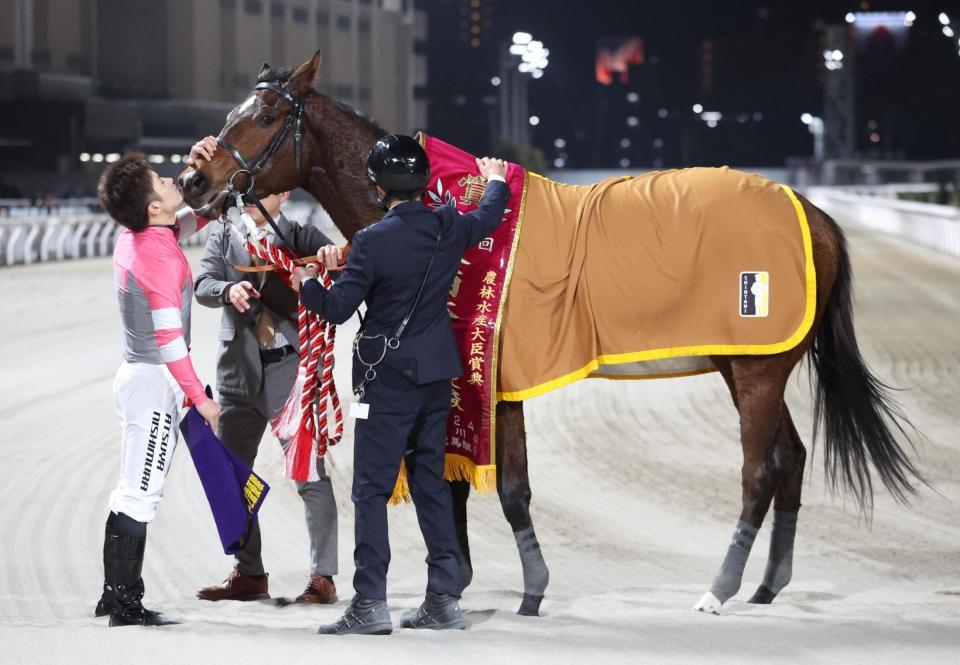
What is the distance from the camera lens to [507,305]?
3.90 meters

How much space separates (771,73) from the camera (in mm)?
50406

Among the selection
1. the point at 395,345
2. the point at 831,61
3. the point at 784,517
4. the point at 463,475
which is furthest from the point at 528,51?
the point at 395,345

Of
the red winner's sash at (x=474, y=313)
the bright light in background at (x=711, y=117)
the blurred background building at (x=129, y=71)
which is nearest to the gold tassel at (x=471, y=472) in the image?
the red winner's sash at (x=474, y=313)

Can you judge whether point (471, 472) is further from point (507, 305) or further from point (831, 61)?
point (831, 61)

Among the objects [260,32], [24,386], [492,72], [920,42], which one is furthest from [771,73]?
[24,386]

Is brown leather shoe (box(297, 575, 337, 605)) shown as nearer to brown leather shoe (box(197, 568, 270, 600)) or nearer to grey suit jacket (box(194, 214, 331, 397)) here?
brown leather shoe (box(197, 568, 270, 600))

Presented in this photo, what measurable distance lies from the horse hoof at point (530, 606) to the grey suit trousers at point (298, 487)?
695 mm

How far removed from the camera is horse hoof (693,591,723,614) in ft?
12.6

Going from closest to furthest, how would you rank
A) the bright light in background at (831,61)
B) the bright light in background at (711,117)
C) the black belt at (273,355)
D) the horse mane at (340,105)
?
the horse mane at (340,105), the black belt at (273,355), the bright light in background at (831,61), the bright light in background at (711,117)

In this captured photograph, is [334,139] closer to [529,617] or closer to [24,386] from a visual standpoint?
[529,617]

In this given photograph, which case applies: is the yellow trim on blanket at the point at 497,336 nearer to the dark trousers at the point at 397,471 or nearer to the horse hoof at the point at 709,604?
the dark trousers at the point at 397,471

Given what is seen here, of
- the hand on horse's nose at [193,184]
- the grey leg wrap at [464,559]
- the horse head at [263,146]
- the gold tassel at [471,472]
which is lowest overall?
the grey leg wrap at [464,559]

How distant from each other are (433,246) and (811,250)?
1381 millimetres

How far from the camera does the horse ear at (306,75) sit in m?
3.89
